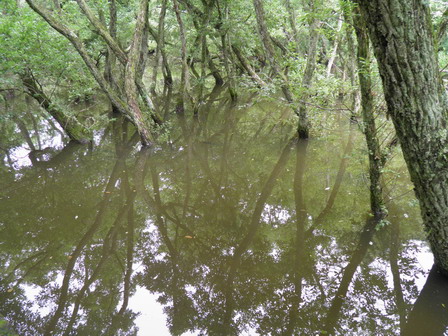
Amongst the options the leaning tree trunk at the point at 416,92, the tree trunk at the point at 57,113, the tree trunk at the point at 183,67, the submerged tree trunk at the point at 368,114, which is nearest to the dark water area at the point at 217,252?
the submerged tree trunk at the point at 368,114

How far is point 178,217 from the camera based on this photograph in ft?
21.7

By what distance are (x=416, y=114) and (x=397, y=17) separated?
0.99 metres

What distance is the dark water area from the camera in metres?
4.05

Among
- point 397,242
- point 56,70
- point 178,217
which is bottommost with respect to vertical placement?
point 397,242

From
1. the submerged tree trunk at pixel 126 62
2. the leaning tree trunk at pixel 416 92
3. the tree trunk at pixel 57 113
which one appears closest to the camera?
the leaning tree trunk at pixel 416 92

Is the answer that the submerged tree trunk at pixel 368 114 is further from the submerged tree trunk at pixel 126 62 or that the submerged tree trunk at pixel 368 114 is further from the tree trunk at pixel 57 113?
the tree trunk at pixel 57 113

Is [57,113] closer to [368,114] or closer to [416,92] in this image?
[368,114]

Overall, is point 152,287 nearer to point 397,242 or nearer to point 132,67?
point 397,242

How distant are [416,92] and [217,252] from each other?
369 centimetres

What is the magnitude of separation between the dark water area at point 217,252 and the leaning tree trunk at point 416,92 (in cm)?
131

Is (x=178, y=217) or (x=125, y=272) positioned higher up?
(x=178, y=217)

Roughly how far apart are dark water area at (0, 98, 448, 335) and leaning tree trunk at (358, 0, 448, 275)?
51.7 inches

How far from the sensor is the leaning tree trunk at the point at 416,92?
111 inches

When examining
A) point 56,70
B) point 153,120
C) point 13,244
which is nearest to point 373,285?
point 13,244
